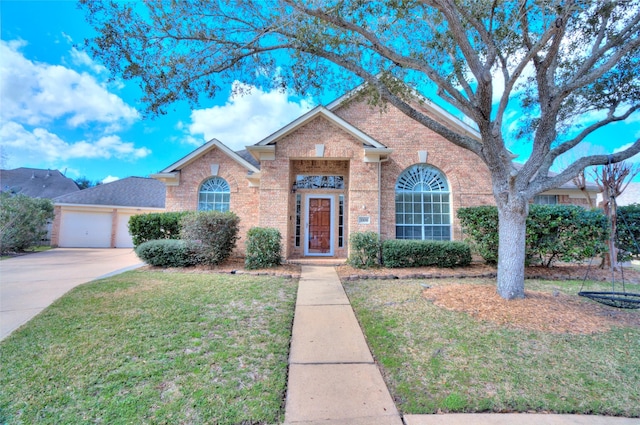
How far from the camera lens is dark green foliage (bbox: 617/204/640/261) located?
27.2 ft

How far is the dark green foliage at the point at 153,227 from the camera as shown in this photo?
10555 mm

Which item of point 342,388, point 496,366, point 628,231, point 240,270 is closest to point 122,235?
point 240,270

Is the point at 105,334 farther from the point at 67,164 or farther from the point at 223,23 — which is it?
the point at 67,164

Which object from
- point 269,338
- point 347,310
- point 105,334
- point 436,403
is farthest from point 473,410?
point 105,334

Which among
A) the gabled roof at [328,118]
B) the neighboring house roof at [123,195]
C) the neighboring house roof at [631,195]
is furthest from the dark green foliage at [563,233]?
the neighboring house roof at [631,195]

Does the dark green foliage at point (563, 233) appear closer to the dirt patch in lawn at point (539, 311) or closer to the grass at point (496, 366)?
the dirt patch in lawn at point (539, 311)

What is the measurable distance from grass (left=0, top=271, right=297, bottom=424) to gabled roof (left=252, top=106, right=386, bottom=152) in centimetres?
604

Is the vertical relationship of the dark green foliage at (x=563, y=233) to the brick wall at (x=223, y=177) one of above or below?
A: below

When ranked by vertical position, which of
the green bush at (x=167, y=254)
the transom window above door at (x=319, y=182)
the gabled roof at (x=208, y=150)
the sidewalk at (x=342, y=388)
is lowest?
the sidewalk at (x=342, y=388)

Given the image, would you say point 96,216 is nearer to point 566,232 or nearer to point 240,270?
point 240,270

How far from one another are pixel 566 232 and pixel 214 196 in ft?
40.9

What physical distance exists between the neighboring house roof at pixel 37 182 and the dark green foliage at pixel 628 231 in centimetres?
3186

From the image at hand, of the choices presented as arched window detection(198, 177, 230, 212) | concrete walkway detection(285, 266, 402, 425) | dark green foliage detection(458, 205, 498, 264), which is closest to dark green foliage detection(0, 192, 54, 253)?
arched window detection(198, 177, 230, 212)

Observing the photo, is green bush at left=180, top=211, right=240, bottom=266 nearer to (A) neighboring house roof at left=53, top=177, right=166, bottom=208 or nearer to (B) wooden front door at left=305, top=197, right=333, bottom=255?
(B) wooden front door at left=305, top=197, right=333, bottom=255
